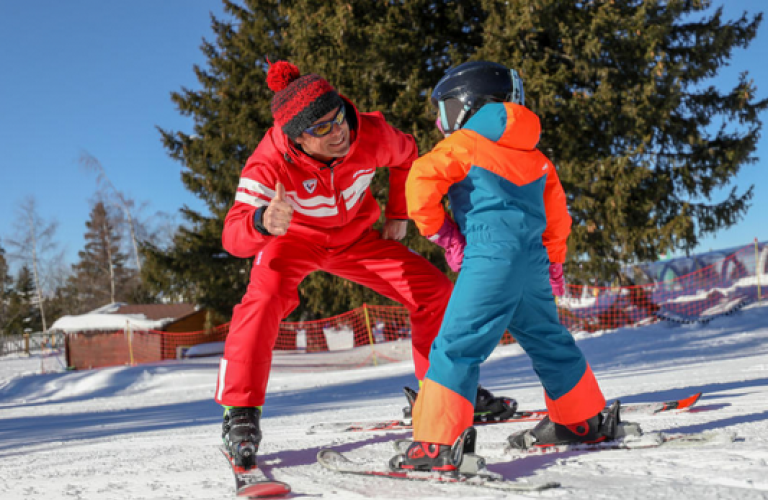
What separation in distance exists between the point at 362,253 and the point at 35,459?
1884mm

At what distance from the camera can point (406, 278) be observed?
8.95 feet

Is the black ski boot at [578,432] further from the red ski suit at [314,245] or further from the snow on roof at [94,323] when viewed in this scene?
the snow on roof at [94,323]

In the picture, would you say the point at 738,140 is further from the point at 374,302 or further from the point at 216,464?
the point at 216,464

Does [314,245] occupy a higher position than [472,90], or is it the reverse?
[472,90]

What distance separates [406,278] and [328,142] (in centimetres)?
74

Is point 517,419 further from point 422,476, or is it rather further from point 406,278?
point 422,476

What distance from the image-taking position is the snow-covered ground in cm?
162

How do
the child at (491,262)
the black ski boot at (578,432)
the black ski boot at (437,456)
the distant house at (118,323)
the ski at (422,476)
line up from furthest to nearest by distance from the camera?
the distant house at (118,323) → the black ski boot at (578,432) → the child at (491,262) → the black ski boot at (437,456) → the ski at (422,476)

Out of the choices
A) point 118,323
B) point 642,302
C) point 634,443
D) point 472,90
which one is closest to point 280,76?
point 472,90

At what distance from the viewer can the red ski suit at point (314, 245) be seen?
7.40 ft

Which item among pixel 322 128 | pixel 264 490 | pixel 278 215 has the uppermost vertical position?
pixel 322 128

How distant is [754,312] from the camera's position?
10406 mm

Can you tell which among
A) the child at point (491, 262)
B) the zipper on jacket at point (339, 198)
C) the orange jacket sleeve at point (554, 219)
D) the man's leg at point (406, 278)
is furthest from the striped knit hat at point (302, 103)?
the orange jacket sleeve at point (554, 219)

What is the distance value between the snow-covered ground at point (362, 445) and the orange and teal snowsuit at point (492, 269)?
0.26 m
